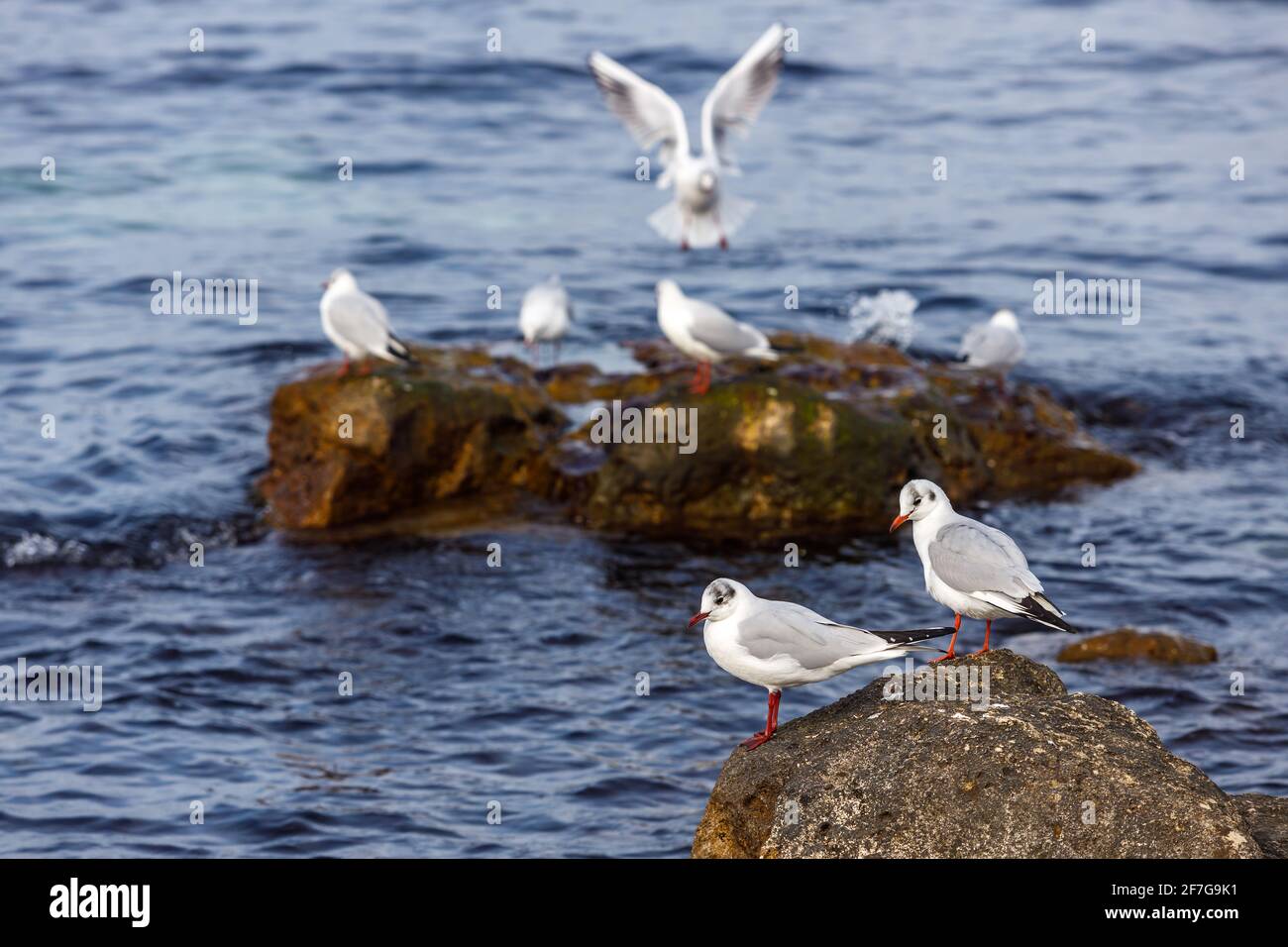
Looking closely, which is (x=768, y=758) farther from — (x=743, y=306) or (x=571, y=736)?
(x=743, y=306)

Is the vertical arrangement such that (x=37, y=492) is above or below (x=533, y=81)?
below

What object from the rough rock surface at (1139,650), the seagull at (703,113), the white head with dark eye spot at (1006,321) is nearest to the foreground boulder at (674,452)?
the white head with dark eye spot at (1006,321)

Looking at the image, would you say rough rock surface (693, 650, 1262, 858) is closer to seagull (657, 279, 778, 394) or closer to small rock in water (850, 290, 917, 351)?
seagull (657, 279, 778, 394)

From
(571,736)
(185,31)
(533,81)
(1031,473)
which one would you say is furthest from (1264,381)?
(185,31)

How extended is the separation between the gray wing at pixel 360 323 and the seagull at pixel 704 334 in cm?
214

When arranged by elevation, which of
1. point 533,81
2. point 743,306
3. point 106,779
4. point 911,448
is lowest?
point 106,779

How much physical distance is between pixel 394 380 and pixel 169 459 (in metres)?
2.71

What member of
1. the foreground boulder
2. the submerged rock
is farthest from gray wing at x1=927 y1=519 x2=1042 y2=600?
the foreground boulder

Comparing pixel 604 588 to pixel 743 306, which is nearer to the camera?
pixel 604 588

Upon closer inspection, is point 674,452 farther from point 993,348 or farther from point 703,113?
point 703,113

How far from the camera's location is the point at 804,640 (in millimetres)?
6488

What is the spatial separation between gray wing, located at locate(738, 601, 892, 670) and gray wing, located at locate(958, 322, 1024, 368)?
7442mm

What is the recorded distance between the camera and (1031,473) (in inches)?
A: 520

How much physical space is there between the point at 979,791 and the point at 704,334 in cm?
720
